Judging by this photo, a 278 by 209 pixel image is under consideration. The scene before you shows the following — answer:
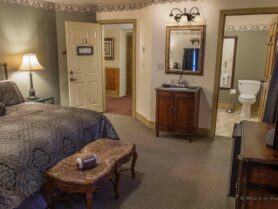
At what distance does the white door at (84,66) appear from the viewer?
4883mm

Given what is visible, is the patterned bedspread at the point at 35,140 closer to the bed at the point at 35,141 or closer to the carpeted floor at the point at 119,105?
the bed at the point at 35,141

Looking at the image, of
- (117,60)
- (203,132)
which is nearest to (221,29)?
(203,132)

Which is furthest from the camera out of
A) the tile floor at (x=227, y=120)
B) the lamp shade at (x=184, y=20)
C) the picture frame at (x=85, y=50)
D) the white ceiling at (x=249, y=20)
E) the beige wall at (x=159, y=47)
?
the white ceiling at (x=249, y=20)

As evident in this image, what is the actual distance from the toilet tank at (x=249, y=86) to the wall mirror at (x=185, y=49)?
218 centimetres

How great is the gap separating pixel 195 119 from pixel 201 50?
1146 mm

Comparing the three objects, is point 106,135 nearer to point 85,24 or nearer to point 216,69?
point 216,69

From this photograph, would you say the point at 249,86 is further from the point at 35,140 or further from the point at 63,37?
the point at 35,140

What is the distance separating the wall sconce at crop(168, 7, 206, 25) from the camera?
3.94 m

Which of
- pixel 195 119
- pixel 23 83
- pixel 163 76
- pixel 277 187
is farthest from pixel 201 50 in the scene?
pixel 23 83

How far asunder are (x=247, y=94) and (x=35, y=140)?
4995 mm

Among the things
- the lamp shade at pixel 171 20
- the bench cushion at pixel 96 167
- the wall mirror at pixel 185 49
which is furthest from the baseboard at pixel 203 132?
the bench cushion at pixel 96 167

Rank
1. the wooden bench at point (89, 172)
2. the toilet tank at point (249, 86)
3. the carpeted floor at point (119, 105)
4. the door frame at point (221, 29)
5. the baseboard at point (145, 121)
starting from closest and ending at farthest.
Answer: the wooden bench at point (89, 172) → the door frame at point (221, 29) → the baseboard at point (145, 121) → the toilet tank at point (249, 86) → the carpeted floor at point (119, 105)

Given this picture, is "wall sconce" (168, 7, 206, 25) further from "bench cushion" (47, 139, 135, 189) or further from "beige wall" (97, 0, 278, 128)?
"bench cushion" (47, 139, 135, 189)

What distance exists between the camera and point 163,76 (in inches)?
174
